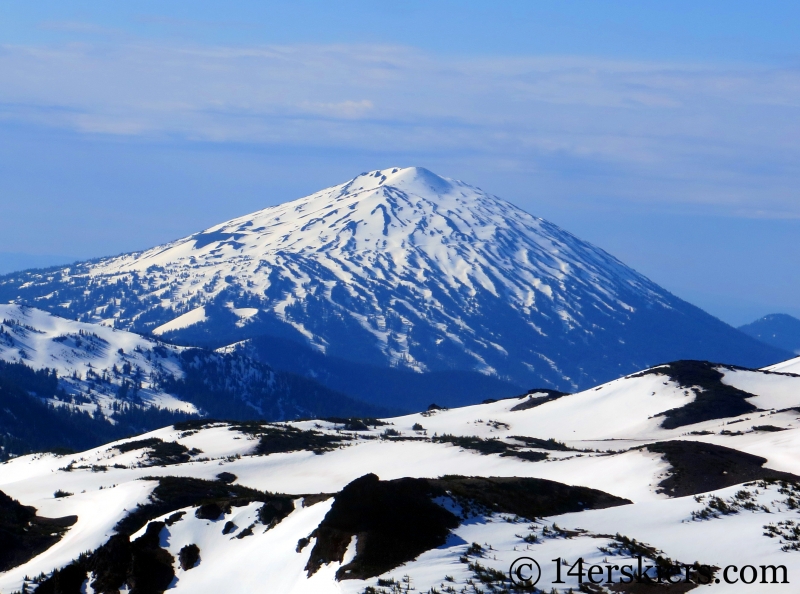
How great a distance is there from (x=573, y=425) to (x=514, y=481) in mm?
66311

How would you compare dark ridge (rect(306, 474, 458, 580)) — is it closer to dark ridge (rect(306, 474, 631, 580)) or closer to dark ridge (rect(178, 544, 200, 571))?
dark ridge (rect(306, 474, 631, 580))

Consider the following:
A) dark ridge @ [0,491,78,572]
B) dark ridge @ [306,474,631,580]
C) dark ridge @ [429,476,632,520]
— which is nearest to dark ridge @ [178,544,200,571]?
dark ridge @ [306,474,631,580]

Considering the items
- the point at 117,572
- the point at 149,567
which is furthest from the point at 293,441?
the point at 117,572

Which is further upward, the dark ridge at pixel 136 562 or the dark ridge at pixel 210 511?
the dark ridge at pixel 210 511

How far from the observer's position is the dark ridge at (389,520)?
31906 mm

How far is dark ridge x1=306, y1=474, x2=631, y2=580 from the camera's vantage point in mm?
31906

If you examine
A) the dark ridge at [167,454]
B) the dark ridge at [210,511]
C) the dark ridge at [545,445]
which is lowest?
the dark ridge at [545,445]

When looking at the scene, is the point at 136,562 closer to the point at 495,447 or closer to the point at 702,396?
the point at 495,447

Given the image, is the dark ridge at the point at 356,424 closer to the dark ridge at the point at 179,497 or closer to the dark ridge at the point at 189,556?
the dark ridge at the point at 179,497

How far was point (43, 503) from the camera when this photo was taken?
55688 mm

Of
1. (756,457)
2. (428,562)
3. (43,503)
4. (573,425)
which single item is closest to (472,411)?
(573,425)

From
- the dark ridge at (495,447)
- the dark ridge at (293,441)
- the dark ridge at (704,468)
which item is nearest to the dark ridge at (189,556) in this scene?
the dark ridge at (704,468)

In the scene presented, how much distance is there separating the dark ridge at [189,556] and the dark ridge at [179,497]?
3.32m

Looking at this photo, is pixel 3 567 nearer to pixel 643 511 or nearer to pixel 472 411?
pixel 643 511
